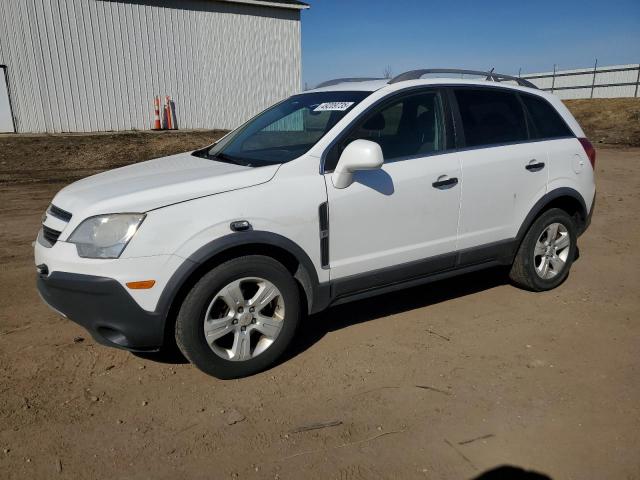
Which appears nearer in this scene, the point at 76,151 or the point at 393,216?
the point at 393,216

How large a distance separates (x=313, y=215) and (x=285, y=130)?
1.17m

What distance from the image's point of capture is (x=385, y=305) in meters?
4.50

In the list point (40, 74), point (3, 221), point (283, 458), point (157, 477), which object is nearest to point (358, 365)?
point (283, 458)

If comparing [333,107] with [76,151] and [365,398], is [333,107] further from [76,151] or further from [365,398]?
[76,151]

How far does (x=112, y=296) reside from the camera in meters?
2.89

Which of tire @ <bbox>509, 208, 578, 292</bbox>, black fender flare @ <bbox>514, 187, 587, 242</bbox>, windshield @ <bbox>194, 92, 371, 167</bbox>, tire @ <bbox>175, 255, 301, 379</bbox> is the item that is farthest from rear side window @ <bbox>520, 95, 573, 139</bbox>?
tire @ <bbox>175, 255, 301, 379</bbox>

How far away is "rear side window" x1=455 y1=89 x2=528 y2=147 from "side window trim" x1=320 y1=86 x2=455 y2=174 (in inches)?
5.5

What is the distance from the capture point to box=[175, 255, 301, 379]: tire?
10.0ft

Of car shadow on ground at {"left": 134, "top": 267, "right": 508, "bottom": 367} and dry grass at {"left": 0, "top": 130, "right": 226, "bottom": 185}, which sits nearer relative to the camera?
car shadow on ground at {"left": 134, "top": 267, "right": 508, "bottom": 367}

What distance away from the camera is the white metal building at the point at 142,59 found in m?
15.0

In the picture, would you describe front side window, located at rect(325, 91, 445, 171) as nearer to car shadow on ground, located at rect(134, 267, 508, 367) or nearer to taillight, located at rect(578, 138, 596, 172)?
car shadow on ground, located at rect(134, 267, 508, 367)

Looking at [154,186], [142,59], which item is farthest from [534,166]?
[142,59]

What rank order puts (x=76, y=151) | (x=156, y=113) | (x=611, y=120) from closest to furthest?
(x=76, y=151) → (x=156, y=113) → (x=611, y=120)

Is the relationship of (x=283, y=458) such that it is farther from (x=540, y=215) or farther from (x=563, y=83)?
(x=563, y=83)
